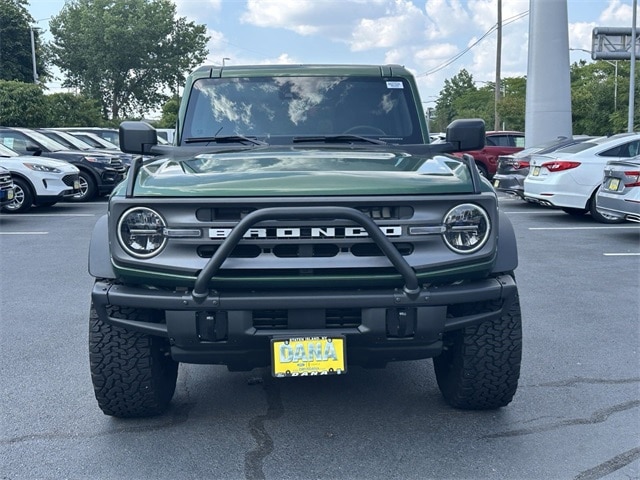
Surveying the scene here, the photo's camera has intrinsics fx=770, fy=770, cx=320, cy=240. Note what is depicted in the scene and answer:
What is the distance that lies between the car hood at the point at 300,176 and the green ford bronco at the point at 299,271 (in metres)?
0.01

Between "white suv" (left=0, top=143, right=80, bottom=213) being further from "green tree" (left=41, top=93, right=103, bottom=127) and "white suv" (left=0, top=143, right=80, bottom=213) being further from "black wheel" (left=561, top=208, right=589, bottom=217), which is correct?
"green tree" (left=41, top=93, right=103, bottom=127)

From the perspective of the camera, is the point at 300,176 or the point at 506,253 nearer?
the point at 300,176

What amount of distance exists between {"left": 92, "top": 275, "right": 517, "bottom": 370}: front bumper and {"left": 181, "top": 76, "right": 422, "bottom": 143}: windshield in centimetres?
181

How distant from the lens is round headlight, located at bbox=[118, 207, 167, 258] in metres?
3.47

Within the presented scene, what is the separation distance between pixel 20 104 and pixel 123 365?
25804 mm

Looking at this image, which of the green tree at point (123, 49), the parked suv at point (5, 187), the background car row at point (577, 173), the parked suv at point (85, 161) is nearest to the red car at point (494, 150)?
the background car row at point (577, 173)

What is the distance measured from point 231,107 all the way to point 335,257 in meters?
2.14

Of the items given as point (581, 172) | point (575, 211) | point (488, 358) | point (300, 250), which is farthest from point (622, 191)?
point (300, 250)

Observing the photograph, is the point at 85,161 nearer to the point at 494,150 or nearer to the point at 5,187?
the point at 5,187

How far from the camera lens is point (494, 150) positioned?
20875mm

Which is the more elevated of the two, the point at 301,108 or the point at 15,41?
the point at 15,41

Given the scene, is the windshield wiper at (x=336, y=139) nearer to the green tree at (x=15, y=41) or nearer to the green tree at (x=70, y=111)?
the green tree at (x=70, y=111)

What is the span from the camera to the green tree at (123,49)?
160 feet

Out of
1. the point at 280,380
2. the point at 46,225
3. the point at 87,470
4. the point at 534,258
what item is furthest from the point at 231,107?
the point at 46,225
